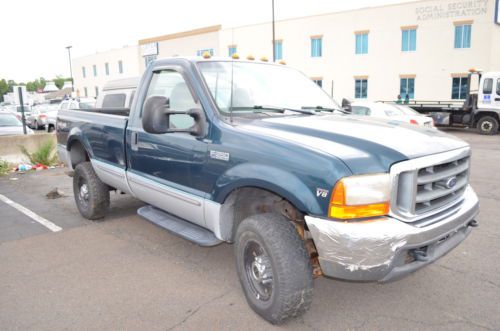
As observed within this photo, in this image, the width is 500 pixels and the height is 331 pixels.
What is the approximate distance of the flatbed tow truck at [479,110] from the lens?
16.9 metres

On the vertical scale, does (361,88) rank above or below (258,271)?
above

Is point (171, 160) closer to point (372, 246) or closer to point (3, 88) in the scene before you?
point (372, 246)

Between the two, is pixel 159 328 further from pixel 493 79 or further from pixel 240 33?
pixel 240 33

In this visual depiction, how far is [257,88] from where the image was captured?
381 cm

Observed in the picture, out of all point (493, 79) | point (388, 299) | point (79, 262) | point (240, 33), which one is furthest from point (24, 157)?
point (240, 33)

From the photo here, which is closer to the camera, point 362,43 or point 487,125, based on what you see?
point 487,125

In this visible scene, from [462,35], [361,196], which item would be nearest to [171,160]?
[361,196]

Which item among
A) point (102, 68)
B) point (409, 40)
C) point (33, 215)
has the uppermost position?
point (102, 68)

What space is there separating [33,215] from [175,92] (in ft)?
11.8

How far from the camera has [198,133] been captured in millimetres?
3402

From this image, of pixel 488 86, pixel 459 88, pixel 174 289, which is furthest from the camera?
pixel 459 88

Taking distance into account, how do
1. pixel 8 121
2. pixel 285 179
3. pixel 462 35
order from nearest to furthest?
pixel 285 179
pixel 8 121
pixel 462 35

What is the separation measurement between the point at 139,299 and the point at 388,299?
2.09 metres

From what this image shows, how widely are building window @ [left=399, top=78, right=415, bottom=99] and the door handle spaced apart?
27.1 metres
